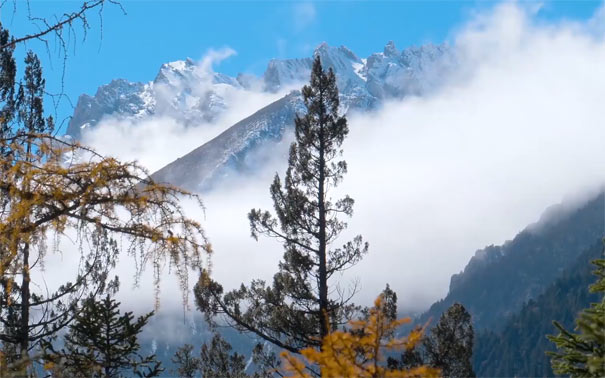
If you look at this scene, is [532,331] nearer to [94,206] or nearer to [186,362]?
[186,362]

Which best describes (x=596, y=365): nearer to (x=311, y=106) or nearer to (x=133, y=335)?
(x=133, y=335)

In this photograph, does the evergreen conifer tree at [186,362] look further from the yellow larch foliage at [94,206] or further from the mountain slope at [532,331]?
the mountain slope at [532,331]

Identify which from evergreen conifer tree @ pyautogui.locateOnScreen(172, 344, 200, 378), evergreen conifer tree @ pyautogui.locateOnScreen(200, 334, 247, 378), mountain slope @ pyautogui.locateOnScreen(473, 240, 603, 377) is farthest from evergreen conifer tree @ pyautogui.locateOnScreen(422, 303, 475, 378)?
mountain slope @ pyautogui.locateOnScreen(473, 240, 603, 377)

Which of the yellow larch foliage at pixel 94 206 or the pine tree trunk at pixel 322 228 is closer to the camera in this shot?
the yellow larch foliage at pixel 94 206

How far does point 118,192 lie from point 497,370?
157 metres

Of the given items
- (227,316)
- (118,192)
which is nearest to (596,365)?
(118,192)

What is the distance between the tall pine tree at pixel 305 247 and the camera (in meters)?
15.5

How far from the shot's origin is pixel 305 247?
16.5 metres

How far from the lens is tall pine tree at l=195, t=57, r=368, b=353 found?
1555 centimetres

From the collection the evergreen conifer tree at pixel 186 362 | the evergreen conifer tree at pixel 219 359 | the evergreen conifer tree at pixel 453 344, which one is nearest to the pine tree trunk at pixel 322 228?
the evergreen conifer tree at pixel 453 344

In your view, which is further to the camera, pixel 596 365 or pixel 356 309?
pixel 356 309

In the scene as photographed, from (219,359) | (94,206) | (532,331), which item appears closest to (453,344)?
(219,359)

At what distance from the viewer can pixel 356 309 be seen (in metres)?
16.3

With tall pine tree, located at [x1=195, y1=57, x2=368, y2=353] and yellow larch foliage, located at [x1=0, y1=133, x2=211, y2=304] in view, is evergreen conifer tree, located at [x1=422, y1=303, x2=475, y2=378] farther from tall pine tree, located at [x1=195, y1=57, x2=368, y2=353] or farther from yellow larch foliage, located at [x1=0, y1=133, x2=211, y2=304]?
yellow larch foliage, located at [x1=0, y1=133, x2=211, y2=304]
